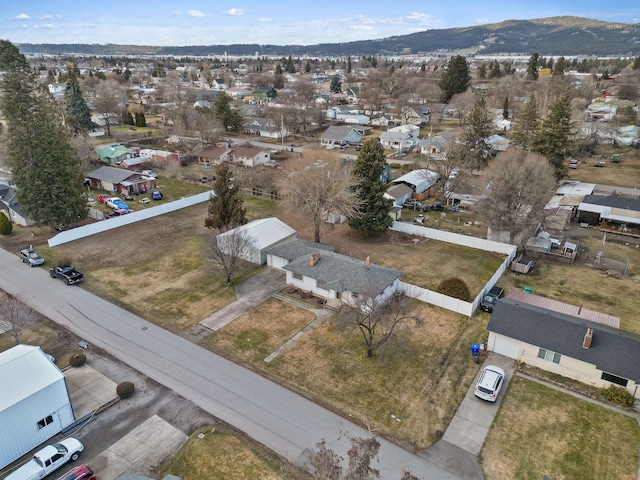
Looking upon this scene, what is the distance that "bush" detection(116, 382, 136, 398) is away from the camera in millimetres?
21281

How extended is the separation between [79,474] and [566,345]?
2440cm

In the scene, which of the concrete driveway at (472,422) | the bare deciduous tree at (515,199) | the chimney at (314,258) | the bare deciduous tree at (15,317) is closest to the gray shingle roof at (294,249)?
the chimney at (314,258)

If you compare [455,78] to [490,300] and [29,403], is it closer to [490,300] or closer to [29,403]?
[490,300]

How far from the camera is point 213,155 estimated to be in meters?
68.3

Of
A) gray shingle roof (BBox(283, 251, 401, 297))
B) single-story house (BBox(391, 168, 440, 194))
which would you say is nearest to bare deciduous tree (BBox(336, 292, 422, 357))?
gray shingle roof (BBox(283, 251, 401, 297))

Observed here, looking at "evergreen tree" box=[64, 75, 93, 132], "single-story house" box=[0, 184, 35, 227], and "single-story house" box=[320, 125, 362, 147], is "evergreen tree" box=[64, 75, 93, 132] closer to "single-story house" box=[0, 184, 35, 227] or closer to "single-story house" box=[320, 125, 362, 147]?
"single-story house" box=[0, 184, 35, 227]

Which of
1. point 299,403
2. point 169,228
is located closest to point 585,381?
point 299,403

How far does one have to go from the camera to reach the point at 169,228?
4366 cm

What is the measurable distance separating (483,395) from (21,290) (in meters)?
32.9

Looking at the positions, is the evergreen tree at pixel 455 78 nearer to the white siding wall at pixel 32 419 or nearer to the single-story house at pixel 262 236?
the single-story house at pixel 262 236

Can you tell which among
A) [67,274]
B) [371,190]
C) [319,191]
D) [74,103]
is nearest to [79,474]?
[67,274]

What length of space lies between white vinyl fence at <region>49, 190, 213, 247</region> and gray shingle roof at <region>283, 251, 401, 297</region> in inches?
871

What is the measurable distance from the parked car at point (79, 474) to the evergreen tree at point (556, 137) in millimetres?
56194

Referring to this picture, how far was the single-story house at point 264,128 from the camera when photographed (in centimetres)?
8694
